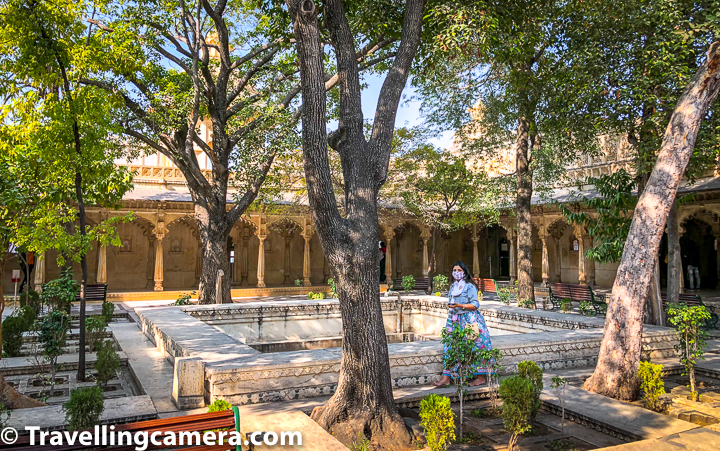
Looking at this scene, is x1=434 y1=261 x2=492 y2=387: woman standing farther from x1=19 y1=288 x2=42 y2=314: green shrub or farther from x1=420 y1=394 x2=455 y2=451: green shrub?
x1=19 y1=288 x2=42 y2=314: green shrub

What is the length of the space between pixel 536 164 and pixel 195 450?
1277 cm

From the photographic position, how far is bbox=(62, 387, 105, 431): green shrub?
14.6 feet

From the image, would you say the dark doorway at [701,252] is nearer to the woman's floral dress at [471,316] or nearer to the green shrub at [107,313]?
the woman's floral dress at [471,316]

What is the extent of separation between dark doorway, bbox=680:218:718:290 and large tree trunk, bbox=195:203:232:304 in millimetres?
19532

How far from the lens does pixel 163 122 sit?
11.7m

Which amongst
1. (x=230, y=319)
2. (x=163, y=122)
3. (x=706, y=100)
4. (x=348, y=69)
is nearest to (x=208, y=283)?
(x=230, y=319)

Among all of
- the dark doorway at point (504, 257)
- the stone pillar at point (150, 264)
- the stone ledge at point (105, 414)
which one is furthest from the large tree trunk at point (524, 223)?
the stone pillar at point (150, 264)

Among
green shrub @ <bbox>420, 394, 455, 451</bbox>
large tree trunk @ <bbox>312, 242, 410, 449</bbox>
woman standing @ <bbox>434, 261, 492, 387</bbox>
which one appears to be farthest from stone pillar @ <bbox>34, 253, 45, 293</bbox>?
green shrub @ <bbox>420, 394, 455, 451</bbox>

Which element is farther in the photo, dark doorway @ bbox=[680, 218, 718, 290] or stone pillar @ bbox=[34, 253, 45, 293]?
dark doorway @ bbox=[680, 218, 718, 290]

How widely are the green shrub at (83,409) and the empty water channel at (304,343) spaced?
1.08 metres

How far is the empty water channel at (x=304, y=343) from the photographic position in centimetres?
567

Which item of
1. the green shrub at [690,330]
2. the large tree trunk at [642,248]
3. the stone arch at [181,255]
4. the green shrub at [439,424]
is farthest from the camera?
the stone arch at [181,255]

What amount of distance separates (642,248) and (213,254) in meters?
9.97

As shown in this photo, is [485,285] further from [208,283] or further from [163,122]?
[163,122]
